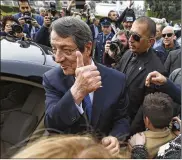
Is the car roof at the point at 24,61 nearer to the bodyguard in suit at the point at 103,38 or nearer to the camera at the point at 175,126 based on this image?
the camera at the point at 175,126

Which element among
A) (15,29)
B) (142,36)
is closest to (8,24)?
(15,29)

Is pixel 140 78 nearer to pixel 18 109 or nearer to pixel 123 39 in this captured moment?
pixel 18 109

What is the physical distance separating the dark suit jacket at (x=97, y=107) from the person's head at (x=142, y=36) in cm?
59

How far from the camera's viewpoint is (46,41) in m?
4.00

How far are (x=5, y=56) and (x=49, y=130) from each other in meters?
0.87

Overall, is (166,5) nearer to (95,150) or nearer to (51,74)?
(51,74)

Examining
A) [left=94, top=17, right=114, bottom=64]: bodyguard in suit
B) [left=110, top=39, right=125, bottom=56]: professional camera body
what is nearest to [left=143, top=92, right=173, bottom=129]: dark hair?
[left=110, top=39, right=125, bottom=56]: professional camera body

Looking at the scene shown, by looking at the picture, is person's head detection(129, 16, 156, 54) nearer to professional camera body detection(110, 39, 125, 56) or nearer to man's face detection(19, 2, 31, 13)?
professional camera body detection(110, 39, 125, 56)

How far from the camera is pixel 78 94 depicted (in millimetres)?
1392

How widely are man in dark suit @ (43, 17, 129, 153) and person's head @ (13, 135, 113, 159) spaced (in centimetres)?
59

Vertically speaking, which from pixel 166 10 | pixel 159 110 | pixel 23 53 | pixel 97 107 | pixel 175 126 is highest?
pixel 23 53

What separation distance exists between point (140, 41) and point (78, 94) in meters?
1.02

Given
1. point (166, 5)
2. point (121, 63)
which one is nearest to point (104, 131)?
point (121, 63)

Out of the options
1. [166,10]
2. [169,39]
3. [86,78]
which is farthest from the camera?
[166,10]
